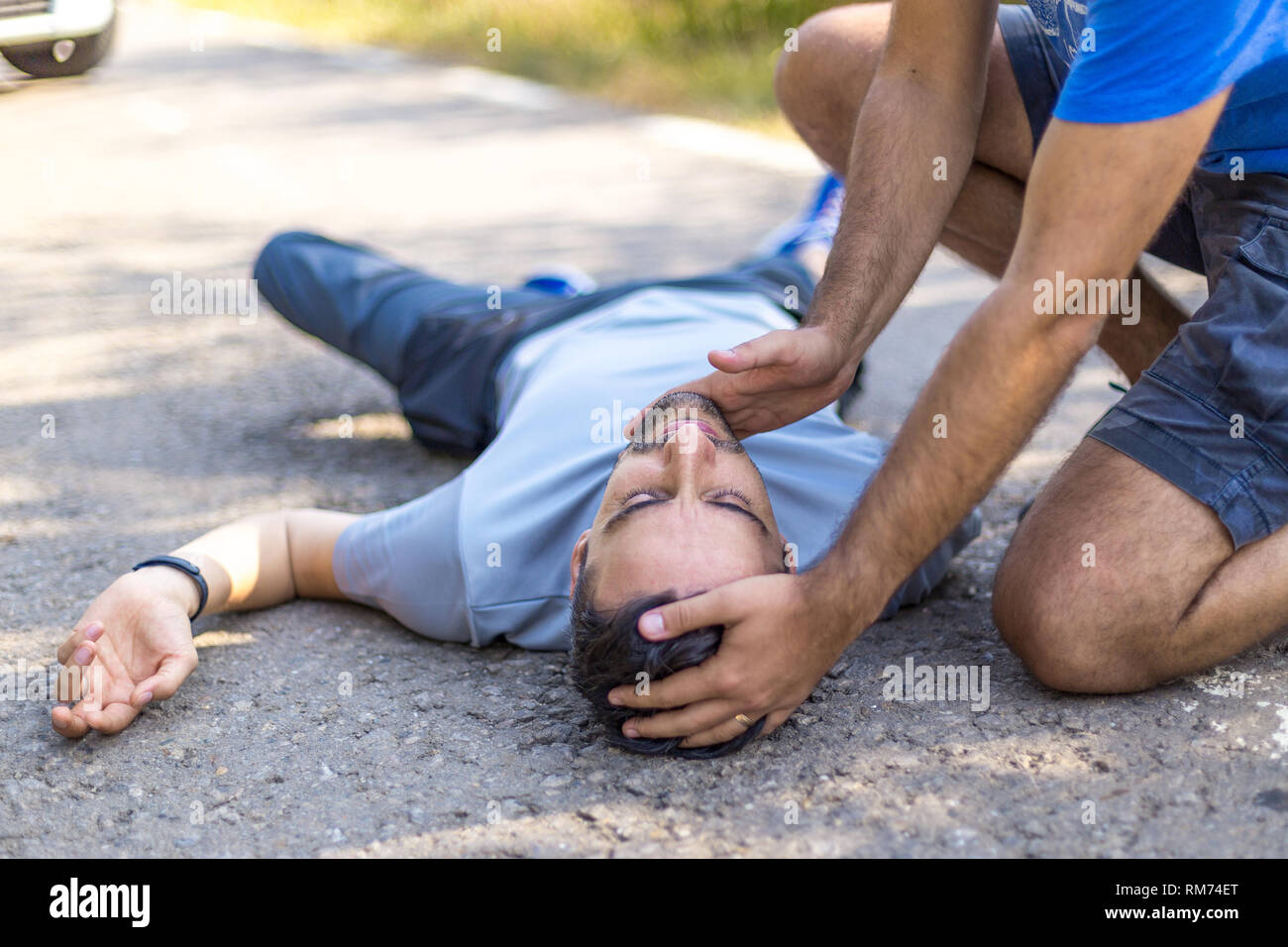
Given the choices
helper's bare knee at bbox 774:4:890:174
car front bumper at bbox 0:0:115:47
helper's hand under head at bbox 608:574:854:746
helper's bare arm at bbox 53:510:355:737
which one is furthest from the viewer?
→ car front bumper at bbox 0:0:115:47

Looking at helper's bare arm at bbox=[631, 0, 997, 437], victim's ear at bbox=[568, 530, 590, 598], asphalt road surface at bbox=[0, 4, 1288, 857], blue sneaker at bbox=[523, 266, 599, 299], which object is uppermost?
helper's bare arm at bbox=[631, 0, 997, 437]

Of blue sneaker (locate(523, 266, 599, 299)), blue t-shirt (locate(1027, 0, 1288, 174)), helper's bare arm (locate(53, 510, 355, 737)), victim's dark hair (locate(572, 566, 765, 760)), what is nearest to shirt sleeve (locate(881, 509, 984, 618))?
victim's dark hair (locate(572, 566, 765, 760))

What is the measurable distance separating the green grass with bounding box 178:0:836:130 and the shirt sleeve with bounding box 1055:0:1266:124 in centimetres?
512

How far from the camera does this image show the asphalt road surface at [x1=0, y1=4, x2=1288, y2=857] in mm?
1739

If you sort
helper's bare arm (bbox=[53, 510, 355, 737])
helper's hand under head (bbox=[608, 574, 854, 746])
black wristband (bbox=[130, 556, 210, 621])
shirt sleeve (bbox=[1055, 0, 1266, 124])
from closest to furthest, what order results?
shirt sleeve (bbox=[1055, 0, 1266, 124])
helper's hand under head (bbox=[608, 574, 854, 746])
helper's bare arm (bbox=[53, 510, 355, 737])
black wristband (bbox=[130, 556, 210, 621])

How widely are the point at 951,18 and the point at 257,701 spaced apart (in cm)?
170

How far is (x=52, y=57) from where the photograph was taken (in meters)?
4.05

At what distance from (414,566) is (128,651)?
491 mm

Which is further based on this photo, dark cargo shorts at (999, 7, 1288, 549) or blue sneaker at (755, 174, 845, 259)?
blue sneaker at (755, 174, 845, 259)

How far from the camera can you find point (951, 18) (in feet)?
7.34

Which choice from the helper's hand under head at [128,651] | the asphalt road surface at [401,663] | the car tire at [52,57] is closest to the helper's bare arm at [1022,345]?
the asphalt road surface at [401,663]

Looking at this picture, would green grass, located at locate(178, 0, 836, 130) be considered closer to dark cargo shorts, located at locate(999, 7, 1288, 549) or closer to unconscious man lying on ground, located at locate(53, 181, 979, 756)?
unconscious man lying on ground, located at locate(53, 181, 979, 756)
